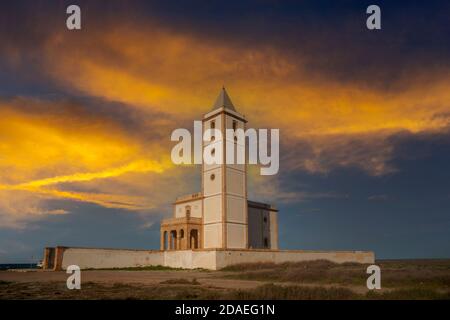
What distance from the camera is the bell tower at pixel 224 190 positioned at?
134 feet

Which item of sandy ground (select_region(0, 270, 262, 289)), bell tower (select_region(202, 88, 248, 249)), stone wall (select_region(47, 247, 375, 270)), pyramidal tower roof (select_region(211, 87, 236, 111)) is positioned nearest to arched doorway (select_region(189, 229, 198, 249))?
bell tower (select_region(202, 88, 248, 249))

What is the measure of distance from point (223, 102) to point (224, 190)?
10380 millimetres

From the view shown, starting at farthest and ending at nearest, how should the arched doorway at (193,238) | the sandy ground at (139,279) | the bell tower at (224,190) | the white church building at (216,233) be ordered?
the arched doorway at (193,238) → the bell tower at (224,190) → the white church building at (216,233) → the sandy ground at (139,279)

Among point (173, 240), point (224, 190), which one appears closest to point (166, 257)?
point (173, 240)

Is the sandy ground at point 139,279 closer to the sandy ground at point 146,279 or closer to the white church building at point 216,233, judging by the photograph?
the sandy ground at point 146,279

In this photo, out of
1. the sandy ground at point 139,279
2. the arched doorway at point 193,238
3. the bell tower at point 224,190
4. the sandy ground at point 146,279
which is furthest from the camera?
the arched doorway at point 193,238

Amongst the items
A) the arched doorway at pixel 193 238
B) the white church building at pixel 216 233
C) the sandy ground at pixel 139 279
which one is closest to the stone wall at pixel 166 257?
the white church building at pixel 216 233

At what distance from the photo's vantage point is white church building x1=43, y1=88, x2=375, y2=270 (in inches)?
1417

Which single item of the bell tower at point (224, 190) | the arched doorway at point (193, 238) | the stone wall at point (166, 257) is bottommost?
the stone wall at point (166, 257)

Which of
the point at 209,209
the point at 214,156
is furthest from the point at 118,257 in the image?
the point at 214,156

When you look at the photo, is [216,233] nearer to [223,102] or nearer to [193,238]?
[193,238]

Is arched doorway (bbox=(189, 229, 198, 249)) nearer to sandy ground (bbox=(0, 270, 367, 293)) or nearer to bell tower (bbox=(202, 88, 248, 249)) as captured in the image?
bell tower (bbox=(202, 88, 248, 249))

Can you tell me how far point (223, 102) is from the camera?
1751 inches
